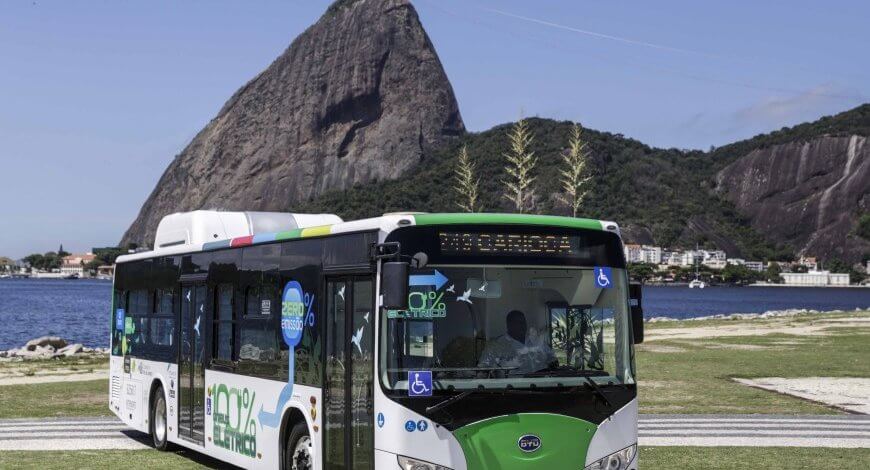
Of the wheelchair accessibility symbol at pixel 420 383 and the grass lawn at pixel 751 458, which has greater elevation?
the wheelchair accessibility symbol at pixel 420 383

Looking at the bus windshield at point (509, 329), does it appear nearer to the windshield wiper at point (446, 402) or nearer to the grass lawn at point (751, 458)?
the windshield wiper at point (446, 402)

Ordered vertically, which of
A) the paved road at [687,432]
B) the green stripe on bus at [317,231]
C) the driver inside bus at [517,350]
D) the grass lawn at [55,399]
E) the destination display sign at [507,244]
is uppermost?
the green stripe on bus at [317,231]

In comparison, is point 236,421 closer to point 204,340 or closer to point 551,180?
point 204,340

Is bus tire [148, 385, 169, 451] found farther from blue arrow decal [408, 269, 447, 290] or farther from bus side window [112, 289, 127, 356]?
blue arrow decal [408, 269, 447, 290]

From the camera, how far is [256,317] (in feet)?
43.2

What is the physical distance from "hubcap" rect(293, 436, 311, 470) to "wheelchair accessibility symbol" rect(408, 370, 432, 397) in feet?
6.92

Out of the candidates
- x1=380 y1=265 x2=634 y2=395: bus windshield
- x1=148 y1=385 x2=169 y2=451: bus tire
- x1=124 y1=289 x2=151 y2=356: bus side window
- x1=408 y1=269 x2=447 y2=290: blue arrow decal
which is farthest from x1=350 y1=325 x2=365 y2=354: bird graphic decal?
x1=124 y1=289 x2=151 y2=356: bus side window

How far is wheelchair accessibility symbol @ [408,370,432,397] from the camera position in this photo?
974cm

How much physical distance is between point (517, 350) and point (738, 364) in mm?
23122

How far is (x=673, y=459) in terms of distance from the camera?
1511 cm

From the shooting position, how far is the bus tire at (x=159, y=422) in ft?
54.2

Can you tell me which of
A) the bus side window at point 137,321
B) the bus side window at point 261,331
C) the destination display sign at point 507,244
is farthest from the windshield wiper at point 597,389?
the bus side window at point 137,321

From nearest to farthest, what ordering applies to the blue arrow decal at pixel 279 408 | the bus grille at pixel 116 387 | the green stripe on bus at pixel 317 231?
the green stripe on bus at pixel 317 231 → the blue arrow decal at pixel 279 408 → the bus grille at pixel 116 387

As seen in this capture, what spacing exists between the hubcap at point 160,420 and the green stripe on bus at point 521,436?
25.6 ft
